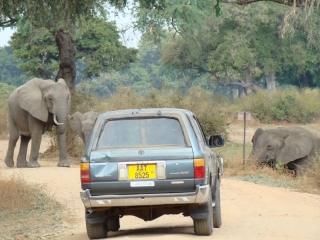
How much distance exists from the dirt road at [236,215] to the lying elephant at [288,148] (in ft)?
15.7

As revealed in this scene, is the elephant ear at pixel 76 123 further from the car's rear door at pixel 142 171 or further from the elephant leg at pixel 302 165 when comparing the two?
the car's rear door at pixel 142 171

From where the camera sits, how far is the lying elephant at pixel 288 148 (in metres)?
25.0

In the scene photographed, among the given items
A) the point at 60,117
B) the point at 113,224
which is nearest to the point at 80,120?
the point at 60,117

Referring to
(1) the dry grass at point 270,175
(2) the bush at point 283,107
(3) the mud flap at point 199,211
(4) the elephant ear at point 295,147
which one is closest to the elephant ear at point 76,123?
(1) the dry grass at point 270,175

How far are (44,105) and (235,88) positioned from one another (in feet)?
245

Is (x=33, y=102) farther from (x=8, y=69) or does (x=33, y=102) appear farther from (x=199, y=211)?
(x=8, y=69)

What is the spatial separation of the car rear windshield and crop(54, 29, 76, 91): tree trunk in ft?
57.8

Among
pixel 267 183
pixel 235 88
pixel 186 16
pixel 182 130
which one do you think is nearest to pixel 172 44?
pixel 235 88

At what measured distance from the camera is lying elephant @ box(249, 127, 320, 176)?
2498 centimetres

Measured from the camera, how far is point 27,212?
1527cm

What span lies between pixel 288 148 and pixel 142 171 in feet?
49.8

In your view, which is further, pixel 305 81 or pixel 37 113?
pixel 305 81

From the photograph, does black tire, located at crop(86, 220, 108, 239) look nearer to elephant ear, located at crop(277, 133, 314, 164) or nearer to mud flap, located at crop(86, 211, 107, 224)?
mud flap, located at crop(86, 211, 107, 224)

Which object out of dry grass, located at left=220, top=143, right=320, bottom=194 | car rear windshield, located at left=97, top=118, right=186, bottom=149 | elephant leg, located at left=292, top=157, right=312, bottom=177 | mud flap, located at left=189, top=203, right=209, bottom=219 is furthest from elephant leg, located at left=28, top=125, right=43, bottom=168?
mud flap, located at left=189, top=203, right=209, bottom=219
